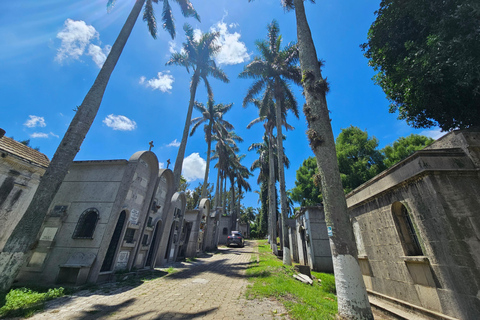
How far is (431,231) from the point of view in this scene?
4.79m

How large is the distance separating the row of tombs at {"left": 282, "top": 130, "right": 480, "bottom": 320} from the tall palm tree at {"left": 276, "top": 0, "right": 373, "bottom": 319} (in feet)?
7.49

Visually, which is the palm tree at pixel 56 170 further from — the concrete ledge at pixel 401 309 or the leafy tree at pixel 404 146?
the leafy tree at pixel 404 146

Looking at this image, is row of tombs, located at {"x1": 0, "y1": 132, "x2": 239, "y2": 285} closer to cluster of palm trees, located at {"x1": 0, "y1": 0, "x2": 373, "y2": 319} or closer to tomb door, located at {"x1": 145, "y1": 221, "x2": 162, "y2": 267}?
tomb door, located at {"x1": 145, "y1": 221, "x2": 162, "y2": 267}

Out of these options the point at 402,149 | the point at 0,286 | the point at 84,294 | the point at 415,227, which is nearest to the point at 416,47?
the point at 415,227

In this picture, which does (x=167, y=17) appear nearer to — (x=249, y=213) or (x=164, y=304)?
(x=164, y=304)

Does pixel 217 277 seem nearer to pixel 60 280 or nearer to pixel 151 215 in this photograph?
pixel 151 215

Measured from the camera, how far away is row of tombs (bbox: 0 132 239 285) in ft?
23.1

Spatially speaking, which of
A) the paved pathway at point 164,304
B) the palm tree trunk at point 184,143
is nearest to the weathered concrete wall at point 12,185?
the paved pathway at point 164,304

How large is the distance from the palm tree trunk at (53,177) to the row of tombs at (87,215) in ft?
3.38

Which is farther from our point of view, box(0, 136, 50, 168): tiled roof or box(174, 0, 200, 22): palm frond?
box(174, 0, 200, 22): palm frond

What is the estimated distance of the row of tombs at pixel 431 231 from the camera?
167 inches

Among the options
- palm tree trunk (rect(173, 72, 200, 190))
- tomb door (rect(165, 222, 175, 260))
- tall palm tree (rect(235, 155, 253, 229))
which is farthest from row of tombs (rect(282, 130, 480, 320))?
tall palm tree (rect(235, 155, 253, 229))

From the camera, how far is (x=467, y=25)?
538 centimetres

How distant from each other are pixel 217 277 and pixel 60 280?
601cm
